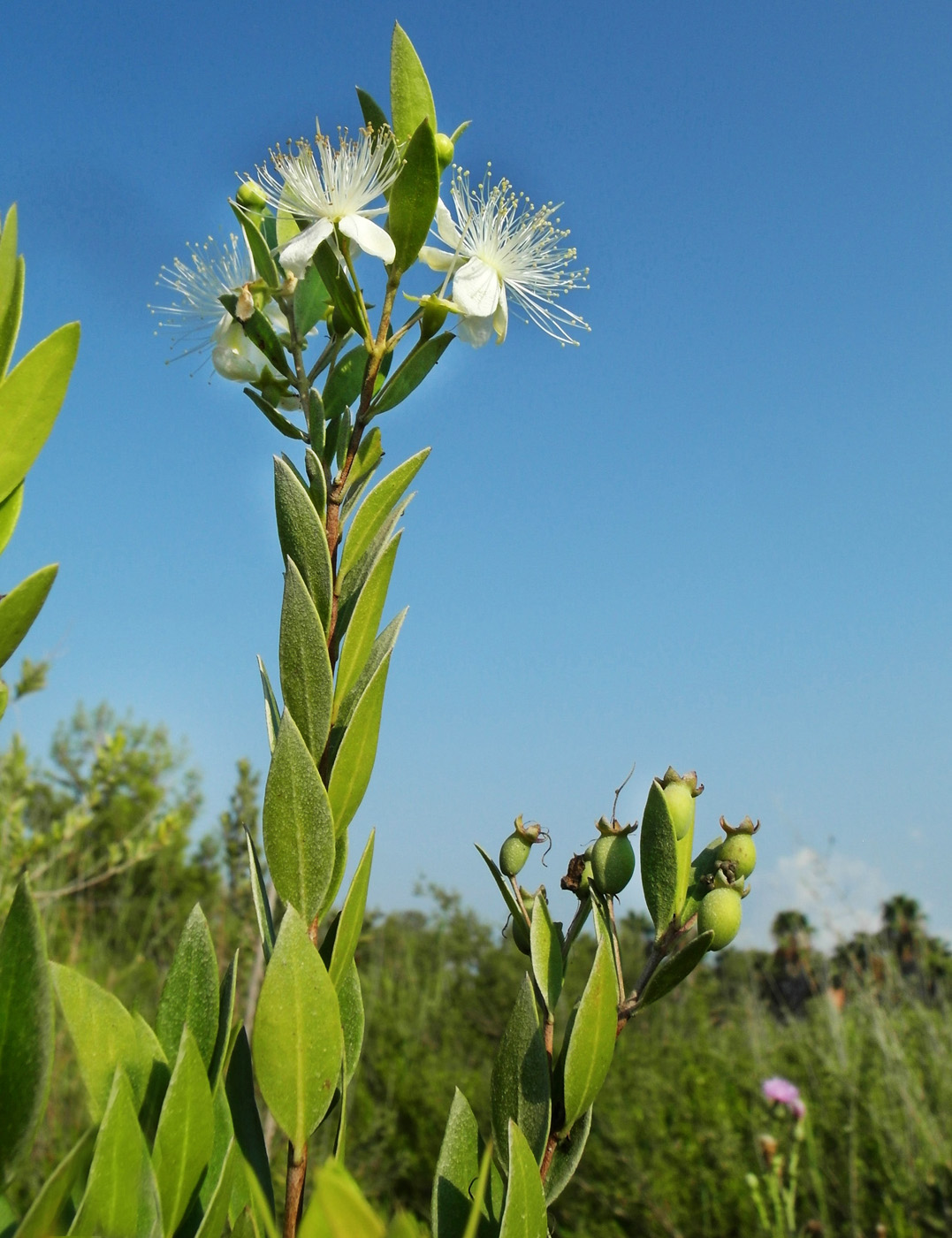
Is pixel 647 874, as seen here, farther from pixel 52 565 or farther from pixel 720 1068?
pixel 720 1068

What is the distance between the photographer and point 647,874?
21.9 inches

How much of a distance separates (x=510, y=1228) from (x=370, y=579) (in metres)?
0.32

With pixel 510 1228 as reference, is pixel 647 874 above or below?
above

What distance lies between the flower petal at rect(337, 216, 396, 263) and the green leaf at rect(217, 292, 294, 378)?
75mm

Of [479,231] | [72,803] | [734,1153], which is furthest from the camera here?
[72,803]

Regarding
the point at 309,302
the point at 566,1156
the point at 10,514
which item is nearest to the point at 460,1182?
the point at 566,1156

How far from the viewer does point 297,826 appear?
485mm

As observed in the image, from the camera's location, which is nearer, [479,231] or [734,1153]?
[479,231]

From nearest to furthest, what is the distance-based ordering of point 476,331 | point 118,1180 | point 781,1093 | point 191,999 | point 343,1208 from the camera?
point 343,1208
point 118,1180
point 191,999
point 476,331
point 781,1093

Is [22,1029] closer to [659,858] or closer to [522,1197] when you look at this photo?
[522,1197]

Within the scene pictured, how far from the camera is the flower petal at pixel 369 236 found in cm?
60

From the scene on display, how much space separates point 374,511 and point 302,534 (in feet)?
0.18

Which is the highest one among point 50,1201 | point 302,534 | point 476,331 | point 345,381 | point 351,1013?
point 476,331

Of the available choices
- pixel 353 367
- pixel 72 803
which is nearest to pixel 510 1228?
pixel 353 367
